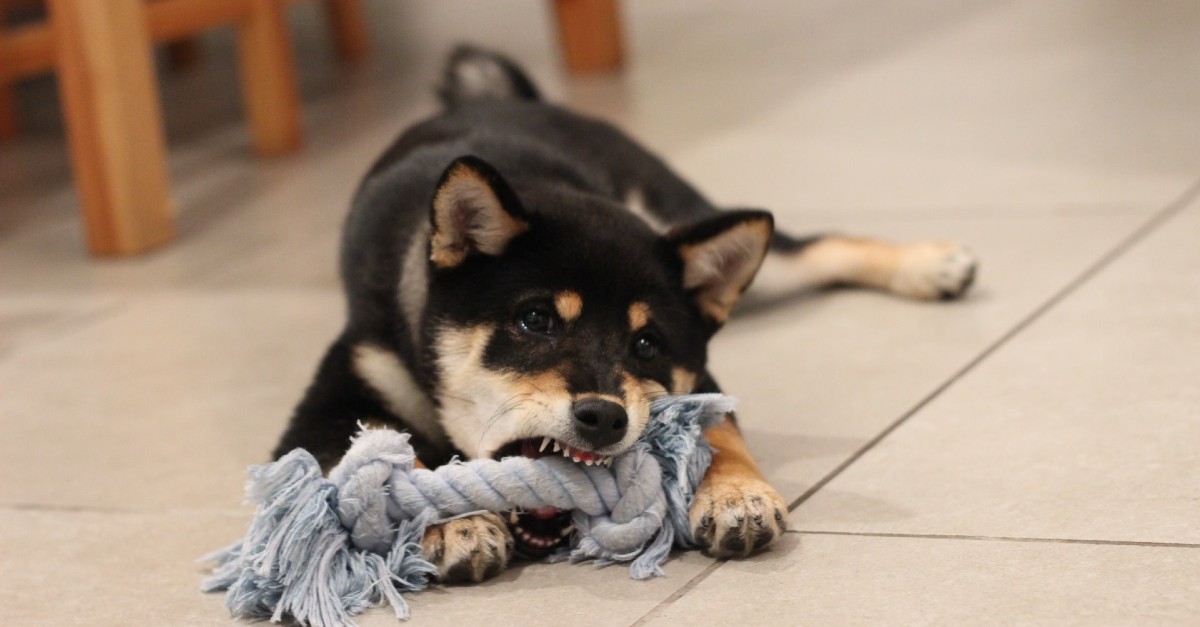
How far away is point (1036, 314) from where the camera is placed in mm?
3037

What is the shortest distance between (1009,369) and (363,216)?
1.32 meters

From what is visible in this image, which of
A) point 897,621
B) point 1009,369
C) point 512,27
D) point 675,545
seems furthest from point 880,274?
point 512,27

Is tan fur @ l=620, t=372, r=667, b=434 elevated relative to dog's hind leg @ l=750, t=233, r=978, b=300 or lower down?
elevated

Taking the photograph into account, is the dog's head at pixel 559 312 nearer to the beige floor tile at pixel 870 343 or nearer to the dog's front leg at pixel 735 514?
the dog's front leg at pixel 735 514

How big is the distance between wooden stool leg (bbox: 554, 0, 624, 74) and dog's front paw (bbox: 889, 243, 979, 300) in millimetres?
3470

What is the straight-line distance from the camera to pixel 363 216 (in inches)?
107

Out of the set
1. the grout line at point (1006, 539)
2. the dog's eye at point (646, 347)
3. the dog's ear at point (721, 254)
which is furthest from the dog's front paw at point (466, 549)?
the dog's ear at point (721, 254)

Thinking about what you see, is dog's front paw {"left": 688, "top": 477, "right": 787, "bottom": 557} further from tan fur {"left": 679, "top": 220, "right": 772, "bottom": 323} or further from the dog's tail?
the dog's tail

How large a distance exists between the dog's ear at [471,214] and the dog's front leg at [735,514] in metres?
0.49

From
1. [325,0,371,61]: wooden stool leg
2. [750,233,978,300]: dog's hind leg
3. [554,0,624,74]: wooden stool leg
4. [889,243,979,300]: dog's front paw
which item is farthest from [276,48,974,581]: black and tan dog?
[325,0,371,61]: wooden stool leg

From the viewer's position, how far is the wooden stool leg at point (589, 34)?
6473 mm

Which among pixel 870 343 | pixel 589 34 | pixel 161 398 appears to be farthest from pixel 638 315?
pixel 589 34

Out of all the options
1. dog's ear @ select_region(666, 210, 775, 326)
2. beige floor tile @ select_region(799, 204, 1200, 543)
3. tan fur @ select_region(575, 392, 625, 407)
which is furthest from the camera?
dog's ear @ select_region(666, 210, 775, 326)

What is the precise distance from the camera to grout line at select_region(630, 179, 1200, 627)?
191cm
